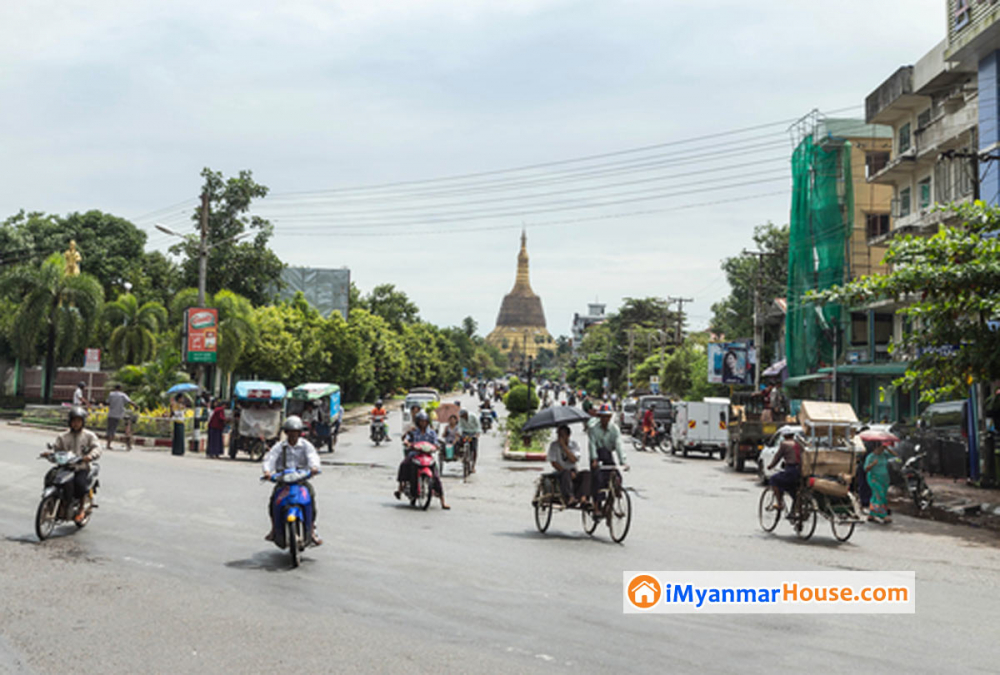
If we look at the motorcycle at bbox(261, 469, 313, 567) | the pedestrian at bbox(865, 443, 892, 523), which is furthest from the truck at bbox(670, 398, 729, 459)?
the motorcycle at bbox(261, 469, 313, 567)

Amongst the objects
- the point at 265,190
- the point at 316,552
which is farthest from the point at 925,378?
the point at 265,190

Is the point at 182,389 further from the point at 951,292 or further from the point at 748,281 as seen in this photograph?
the point at 748,281

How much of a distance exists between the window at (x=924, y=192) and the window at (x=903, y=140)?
1.78 m

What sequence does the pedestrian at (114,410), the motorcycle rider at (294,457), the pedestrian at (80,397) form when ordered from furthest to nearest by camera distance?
the pedestrian at (80,397), the pedestrian at (114,410), the motorcycle rider at (294,457)

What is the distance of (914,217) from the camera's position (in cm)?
3438

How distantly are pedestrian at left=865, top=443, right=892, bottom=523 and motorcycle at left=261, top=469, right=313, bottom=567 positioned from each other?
10166 millimetres

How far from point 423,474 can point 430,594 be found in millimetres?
Answer: 6123

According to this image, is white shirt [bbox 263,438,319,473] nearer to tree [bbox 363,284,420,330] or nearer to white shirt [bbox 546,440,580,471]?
white shirt [bbox 546,440,580,471]

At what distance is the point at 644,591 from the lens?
332 inches

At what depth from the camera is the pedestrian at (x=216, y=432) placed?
2448 cm

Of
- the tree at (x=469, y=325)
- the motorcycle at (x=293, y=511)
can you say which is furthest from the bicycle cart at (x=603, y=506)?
the tree at (x=469, y=325)

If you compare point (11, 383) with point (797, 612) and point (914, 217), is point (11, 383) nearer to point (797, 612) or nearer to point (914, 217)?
point (914, 217)

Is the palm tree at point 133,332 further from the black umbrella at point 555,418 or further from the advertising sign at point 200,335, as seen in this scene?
the black umbrella at point 555,418

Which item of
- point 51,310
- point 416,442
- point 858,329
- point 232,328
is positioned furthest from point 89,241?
point 416,442
